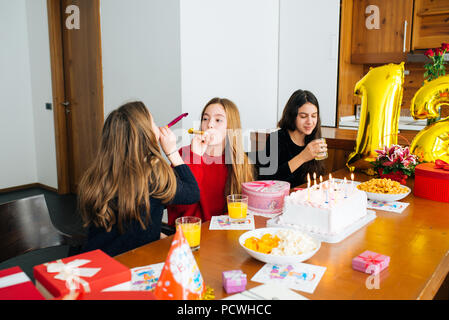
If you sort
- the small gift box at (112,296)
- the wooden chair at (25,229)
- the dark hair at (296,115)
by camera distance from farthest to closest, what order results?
the dark hair at (296,115), the wooden chair at (25,229), the small gift box at (112,296)

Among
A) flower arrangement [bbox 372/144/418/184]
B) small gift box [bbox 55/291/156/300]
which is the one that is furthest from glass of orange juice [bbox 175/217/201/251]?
flower arrangement [bbox 372/144/418/184]

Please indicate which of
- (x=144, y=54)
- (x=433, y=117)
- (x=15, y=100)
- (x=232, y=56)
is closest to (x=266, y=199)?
(x=433, y=117)

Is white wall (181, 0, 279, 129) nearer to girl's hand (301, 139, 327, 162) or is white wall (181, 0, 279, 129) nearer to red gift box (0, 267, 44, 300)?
girl's hand (301, 139, 327, 162)

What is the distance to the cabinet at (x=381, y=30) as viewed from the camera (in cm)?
376

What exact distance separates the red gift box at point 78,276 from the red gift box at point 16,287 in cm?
2

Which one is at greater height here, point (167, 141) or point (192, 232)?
point (167, 141)

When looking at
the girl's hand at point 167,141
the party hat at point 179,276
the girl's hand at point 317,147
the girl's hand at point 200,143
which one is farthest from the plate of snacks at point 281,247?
the girl's hand at point 317,147

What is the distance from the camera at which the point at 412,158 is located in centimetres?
195

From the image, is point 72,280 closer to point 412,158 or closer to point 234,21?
point 412,158

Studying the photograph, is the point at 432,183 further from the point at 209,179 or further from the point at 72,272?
the point at 72,272

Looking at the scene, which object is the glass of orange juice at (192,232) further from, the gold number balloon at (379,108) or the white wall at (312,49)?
the white wall at (312,49)

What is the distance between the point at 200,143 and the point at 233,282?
1.09 meters

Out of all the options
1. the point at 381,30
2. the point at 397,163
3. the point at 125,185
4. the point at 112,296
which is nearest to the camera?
the point at 112,296

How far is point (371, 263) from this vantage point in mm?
1057
